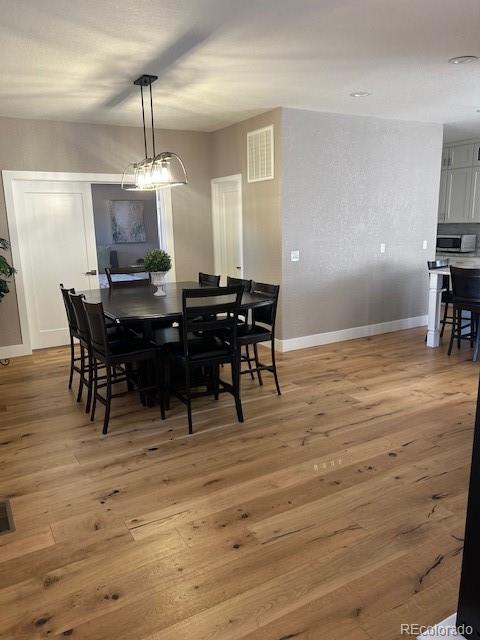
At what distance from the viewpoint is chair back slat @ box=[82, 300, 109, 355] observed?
3.23 meters

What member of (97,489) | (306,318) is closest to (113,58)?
(97,489)

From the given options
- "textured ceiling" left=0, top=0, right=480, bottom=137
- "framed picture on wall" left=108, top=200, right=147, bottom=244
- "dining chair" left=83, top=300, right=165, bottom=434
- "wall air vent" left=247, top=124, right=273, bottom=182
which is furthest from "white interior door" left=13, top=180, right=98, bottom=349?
"dining chair" left=83, top=300, right=165, bottom=434

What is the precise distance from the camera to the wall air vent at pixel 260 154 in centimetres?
516

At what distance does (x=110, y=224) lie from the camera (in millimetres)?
7980

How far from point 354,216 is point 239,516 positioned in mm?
4227

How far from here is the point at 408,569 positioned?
2.01m

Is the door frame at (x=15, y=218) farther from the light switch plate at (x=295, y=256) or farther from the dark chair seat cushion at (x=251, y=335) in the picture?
the dark chair seat cushion at (x=251, y=335)

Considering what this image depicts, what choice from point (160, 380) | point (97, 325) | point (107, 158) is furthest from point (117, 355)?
point (107, 158)

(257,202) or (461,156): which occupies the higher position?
(461,156)

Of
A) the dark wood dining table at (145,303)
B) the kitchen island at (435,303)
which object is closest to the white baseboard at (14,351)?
the dark wood dining table at (145,303)

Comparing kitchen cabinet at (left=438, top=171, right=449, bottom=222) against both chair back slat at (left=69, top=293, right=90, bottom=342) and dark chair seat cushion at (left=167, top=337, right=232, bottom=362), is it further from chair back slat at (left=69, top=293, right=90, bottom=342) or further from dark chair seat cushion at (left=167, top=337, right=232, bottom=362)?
chair back slat at (left=69, top=293, right=90, bottom=342)

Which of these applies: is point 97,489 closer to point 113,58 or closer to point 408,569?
point 408,569

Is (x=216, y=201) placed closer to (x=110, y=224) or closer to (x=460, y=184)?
(x=110, y=224)

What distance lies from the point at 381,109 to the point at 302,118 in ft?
2.99
